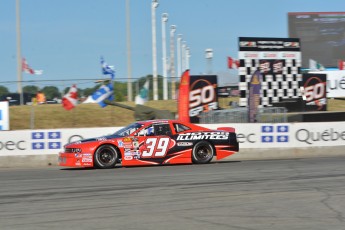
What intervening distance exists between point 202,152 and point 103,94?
9.62 metres

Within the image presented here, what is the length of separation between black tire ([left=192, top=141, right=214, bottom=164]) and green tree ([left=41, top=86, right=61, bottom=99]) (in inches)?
393

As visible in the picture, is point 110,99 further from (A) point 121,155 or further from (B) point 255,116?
(A) point 121,155

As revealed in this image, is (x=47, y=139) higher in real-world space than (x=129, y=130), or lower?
lower

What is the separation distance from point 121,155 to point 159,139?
1150 mm

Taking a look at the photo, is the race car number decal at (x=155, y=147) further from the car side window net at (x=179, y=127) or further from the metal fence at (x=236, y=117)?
the metal fence at (x=236, y=117)

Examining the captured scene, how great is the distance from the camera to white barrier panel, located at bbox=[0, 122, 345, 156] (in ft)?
57.3

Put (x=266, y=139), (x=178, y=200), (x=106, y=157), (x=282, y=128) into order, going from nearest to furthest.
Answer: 1. (x=178, y=200)
2. (x=106, y=157)
3. (x=266, y=139)
4. (x=282, y=128)

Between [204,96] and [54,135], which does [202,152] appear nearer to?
[54,135]

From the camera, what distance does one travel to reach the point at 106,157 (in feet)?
47.9

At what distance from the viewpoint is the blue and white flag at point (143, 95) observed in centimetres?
2488

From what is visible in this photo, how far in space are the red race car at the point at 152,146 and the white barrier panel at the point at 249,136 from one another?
2799 millimetres

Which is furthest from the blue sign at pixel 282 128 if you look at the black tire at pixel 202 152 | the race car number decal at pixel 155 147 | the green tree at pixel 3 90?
the green tree at pixel 3 90

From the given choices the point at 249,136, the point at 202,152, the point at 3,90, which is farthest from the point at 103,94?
the point at 202,152

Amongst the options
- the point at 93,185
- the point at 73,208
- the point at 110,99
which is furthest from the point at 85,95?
the point at 73,208
